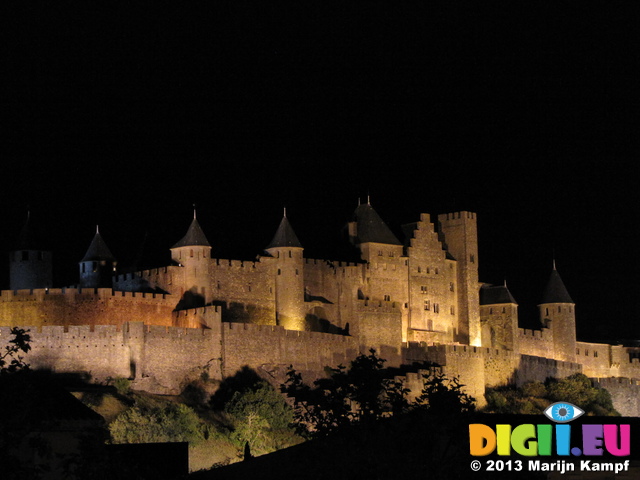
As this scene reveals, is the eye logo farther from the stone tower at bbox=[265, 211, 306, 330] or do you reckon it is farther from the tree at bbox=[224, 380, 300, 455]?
the stone tower at bbox=[265, 211, 306, 330]

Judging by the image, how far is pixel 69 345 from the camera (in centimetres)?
6694

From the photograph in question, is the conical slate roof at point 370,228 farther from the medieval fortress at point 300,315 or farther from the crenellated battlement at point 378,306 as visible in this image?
the crenellated battlement at point 378,306

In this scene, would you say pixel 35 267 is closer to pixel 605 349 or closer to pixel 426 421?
pixel 605 349

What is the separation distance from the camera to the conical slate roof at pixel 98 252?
3073 inches

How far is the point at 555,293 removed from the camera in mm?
92250

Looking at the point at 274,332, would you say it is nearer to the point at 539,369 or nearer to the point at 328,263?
the point at 328,263

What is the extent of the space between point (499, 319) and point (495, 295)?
150cm

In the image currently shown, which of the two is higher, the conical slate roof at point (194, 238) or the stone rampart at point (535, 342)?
the conical slate roof at point (194, 238)

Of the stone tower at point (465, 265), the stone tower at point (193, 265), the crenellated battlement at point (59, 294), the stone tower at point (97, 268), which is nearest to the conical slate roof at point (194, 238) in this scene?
the stone tower at point (193, 265)

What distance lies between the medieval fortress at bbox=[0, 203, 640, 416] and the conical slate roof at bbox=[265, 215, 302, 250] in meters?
0.06

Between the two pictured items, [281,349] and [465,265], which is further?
[465,265]

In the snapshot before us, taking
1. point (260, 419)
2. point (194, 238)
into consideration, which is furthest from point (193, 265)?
point (260, 419)

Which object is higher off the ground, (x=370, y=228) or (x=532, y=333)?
(x=370, y=228)


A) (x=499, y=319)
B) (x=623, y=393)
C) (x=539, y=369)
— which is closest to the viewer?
(x=539, y=369)
